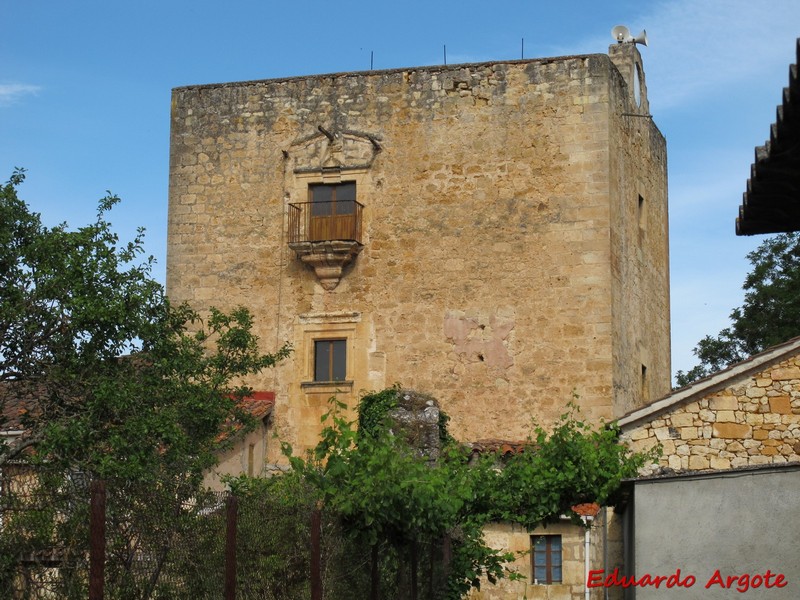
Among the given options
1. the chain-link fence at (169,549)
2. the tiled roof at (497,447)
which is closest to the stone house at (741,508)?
the chain-link fence at (169,549)

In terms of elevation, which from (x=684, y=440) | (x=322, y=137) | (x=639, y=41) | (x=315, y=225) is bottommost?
(x=684, y=440)

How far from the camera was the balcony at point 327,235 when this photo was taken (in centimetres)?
2534

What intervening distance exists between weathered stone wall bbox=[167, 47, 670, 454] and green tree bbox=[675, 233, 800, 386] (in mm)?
6913

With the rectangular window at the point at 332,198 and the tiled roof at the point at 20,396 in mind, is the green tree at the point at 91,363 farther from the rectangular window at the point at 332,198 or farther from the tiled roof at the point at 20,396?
the rectangular window at the point at 332,198

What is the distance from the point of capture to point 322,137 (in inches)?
1024

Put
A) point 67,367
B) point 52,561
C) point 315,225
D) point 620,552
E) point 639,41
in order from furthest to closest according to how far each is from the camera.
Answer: point 639,41 → point 315,225 → point 620,552 → point 67,367 → point 52,561

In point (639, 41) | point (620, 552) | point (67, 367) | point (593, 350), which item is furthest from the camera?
point (639, 41)

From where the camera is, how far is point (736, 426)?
19.6 meters

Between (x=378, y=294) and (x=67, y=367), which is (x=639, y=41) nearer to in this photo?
(x=378, y=294)

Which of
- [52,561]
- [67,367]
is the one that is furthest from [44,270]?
[52,561]

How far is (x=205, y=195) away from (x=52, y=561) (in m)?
18.2

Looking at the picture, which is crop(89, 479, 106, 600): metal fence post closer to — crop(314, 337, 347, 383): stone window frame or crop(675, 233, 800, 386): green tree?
crop(314, 337, 347, 383): stone window frame

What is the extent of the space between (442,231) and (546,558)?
6.14 metres

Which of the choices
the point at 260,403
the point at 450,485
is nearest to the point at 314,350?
the point at 260,403
